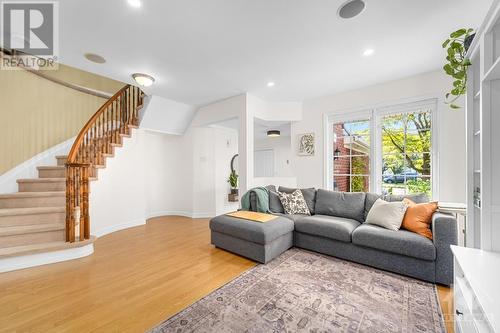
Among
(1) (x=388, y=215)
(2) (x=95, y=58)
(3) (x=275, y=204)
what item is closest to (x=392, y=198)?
(1) (x=388, y=215)

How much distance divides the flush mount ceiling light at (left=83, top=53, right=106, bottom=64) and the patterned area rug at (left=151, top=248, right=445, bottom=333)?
10.4ft

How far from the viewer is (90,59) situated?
2.78 metres

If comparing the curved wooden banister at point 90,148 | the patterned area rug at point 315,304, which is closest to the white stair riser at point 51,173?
the curved wooden banister at point 90,148

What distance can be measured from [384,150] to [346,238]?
189cm

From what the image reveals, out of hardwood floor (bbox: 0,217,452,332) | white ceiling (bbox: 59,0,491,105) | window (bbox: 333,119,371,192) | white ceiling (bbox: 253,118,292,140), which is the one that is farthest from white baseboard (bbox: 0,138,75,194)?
window (bbox: 333,119,371,192)

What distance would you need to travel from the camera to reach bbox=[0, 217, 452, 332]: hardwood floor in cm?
164

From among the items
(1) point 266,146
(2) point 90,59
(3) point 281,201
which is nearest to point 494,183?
(3) point 281,201

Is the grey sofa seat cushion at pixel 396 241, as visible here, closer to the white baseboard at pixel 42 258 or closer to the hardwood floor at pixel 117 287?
the hardwood floor at pixel 117 287

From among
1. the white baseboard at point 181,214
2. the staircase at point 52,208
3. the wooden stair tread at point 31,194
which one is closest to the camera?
the staircase at point 52,208

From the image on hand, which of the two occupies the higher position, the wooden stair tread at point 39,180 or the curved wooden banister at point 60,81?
the curved wooden banister at point 60,81

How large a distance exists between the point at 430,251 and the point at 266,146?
5.47m

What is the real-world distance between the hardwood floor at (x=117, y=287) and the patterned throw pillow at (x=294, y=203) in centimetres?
117

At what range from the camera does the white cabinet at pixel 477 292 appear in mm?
897

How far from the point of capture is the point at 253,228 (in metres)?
2.70
